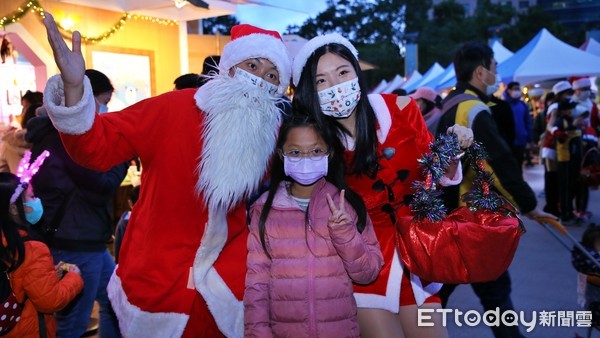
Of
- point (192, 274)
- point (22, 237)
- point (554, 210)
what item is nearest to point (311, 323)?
point (192, 274)

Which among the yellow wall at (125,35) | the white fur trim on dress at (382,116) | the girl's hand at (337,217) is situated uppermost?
the yellow wall at (125,35)

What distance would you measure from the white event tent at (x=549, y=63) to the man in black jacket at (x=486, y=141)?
818 centimetres

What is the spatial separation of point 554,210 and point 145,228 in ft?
24.4

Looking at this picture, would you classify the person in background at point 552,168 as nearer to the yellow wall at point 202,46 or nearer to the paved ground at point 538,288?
the paved ground at point 538,288

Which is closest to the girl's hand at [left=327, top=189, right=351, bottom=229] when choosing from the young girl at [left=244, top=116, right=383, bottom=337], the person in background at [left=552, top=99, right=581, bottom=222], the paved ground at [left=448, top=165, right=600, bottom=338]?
the young girl at [left=244, top=116, right=383, bottom=337]

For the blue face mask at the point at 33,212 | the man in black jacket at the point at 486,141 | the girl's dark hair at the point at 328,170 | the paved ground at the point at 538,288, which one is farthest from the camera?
the paved ground at the point at 538,288

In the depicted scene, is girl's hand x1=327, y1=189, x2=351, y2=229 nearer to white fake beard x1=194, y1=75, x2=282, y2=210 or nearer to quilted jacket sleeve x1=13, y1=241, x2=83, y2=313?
white fake beard x1=194, y1=75, x2=282, y2=210

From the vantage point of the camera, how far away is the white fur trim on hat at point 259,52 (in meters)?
2.26

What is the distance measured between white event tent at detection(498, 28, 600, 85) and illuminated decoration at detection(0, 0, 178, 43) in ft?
23.6

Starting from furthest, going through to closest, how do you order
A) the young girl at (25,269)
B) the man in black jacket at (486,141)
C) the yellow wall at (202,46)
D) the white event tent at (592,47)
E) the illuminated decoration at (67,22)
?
the white event tent at (592,47) → the yellow wall at (202,46) → the illuminated decoration at (67,22) → the man in black jacket at (486,141) → the young girl at (25,269)

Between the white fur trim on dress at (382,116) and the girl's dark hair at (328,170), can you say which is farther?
the white fur trim on dress at (382,116)

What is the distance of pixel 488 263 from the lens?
2018 millimetres

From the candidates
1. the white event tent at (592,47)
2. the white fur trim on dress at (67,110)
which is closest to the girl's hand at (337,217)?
the white fur trim on dress at (67,110)

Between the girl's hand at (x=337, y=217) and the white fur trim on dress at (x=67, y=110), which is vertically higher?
the white fur trim on dress at (x=67, y=110)
